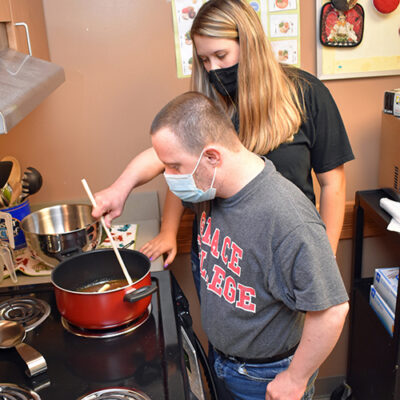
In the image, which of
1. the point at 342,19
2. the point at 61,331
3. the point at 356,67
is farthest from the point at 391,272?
the point at 61,331

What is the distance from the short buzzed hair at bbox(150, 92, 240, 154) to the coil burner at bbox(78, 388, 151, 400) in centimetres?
48

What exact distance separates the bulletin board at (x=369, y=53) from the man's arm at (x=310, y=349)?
1.14 meters

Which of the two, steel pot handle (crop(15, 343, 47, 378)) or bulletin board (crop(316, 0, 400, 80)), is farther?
bulletin board (crop(316, 0, 400, 80))

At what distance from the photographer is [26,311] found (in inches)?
45.4

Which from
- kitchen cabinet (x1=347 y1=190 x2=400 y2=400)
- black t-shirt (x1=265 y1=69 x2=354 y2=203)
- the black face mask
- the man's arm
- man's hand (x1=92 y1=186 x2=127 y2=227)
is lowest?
kitchen cabinet (x1=347 y1=190 x2=400 y2=400)

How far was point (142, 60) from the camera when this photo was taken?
5.72ft

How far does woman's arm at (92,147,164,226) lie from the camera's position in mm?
1277

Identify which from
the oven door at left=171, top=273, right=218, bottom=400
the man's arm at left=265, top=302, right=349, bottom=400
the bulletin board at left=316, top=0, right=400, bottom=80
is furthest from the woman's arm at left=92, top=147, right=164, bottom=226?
the bulletin board at left=316, top=0, right=400, bottom=80

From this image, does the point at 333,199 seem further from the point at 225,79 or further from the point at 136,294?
the point at 136,294

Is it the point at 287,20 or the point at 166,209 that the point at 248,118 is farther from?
the point at 287,20

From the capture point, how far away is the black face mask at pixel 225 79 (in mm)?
1249

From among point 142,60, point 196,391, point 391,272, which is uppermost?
point 142,60

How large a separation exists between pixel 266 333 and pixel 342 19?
1276mm

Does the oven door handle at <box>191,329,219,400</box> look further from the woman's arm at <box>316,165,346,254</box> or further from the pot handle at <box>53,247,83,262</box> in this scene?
the woman's arm at <box>316,165,346,254</box>
